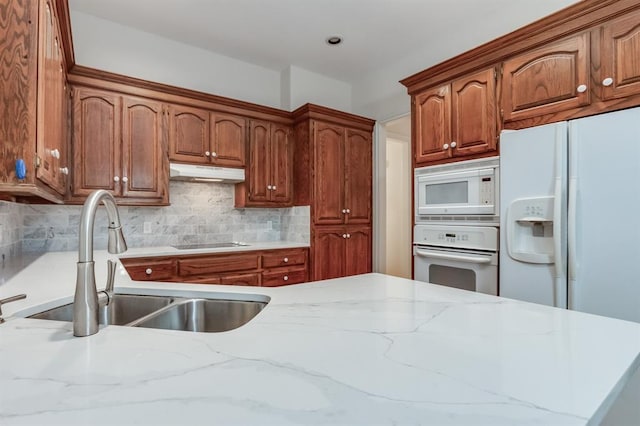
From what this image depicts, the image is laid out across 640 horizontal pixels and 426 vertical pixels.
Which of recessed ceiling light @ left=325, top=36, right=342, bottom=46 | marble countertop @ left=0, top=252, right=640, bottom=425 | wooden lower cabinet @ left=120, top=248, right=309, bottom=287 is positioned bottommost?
wooden lower cabinet @ left=120, top=248, right=309, bottom=287

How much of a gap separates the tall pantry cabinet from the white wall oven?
1.01 metres

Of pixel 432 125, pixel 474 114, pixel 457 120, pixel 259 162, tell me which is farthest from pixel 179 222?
pixel 474 114

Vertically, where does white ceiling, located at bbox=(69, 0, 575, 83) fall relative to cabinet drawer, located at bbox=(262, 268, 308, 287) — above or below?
above

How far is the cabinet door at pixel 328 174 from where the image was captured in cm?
331

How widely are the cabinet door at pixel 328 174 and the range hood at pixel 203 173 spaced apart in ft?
2.55

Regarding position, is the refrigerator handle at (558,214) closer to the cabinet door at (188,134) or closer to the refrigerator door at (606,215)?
the refrigerator door at (606,215)

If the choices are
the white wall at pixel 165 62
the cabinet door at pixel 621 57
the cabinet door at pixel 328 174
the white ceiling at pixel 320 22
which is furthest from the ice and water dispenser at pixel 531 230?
the white wall at pixel 165 62

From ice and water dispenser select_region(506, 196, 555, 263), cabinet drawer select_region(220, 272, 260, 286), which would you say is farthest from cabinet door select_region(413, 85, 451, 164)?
cabinet drawer select_region(220, 272, 260, 286)

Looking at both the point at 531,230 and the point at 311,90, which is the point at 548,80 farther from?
the point at 311,90

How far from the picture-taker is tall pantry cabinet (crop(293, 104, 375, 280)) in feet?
10.8

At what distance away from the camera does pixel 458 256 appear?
2291 millimetres

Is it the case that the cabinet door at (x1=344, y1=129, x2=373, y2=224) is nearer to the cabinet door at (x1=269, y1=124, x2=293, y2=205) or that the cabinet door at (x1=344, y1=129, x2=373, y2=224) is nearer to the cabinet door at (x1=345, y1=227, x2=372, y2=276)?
the cabinet door at (x1=345, y1=227, x2=372, y2=276)

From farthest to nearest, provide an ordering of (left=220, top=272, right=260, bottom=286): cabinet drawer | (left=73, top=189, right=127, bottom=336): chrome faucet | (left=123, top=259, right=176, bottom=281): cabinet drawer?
(left=220, top=272, right=260, bottom=286): cabinet drawer
(left=123, top=259, right=176, bottom=281): cabinet drawer
(left=73, top=189, right=127, bottom=336): chrome faucet

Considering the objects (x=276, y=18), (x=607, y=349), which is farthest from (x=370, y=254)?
(x=607, y=349)
